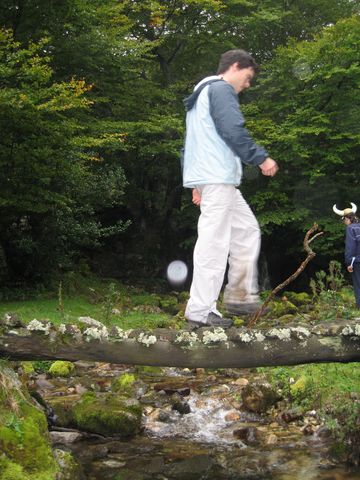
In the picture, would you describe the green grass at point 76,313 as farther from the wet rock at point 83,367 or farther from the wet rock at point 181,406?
the wet rock at point 181,406

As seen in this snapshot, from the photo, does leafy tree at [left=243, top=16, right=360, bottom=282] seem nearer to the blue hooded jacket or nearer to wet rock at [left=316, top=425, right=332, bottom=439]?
wet rock at [left=316, top=425, right=332, bottom=439]

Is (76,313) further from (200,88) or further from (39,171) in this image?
(200,88)

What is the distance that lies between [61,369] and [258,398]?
347 centimetres

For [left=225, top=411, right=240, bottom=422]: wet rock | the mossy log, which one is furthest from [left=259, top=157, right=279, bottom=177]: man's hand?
[left=225, top=411, right=240, bottom=422]: wet rock

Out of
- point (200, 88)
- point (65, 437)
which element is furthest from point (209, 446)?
point (200, 88)

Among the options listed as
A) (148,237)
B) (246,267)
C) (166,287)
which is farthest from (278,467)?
(148,237)

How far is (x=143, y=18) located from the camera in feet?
73.4

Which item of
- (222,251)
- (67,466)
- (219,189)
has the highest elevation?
(219,189)

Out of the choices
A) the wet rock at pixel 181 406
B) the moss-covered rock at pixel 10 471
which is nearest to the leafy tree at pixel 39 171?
the wet rock at pixel 181 406

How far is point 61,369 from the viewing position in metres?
9.02

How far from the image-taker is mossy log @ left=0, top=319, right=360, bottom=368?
4.38m

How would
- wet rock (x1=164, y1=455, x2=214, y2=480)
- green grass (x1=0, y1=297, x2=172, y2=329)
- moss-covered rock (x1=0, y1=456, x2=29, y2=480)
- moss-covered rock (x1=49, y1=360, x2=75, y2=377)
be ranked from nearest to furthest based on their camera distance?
1. moss-covered rock (x1=0, y1=456, x2=29, y2=480)
2. wet rock (x1=164, y1=455, x2=214, y2=480)
3. moss-covered rock (x1=49, y1=360, x2=75, y2=377)
4. green grass (x1=0, y1=297, x2=172, y2=329)

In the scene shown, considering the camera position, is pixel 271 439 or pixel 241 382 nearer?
pixel 271 439

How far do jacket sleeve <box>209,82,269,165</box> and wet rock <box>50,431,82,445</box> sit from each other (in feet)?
12.3
